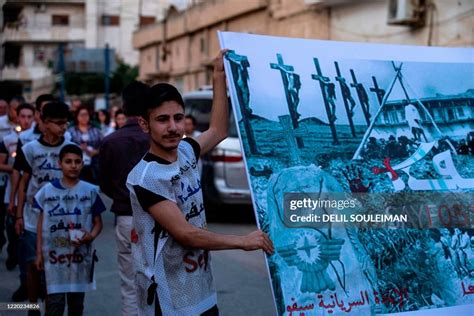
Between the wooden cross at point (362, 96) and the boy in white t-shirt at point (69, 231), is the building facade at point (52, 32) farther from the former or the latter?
the wooden cross at point (362, 96)

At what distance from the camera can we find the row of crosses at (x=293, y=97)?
3789 mm

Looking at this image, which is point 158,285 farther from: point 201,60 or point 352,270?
point 201,60

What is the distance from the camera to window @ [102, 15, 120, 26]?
55438 mm

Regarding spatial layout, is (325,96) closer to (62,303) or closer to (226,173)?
(62,303)

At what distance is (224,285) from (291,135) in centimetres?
445

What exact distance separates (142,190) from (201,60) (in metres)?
25.1

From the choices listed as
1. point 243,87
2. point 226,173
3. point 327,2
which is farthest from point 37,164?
point 327,2

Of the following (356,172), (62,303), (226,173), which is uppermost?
(356,172)

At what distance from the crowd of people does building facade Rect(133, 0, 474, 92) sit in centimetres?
663

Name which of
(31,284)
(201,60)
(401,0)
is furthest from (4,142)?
(201,60)

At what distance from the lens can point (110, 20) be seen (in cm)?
5575

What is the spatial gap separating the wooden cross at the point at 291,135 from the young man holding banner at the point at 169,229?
411 millimetres

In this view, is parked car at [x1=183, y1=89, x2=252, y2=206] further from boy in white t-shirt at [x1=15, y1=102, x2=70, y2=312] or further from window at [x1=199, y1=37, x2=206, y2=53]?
window at [x1=199, y1=37, x2=206, y2=53]

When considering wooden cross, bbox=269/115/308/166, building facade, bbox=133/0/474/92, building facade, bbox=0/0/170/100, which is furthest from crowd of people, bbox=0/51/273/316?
building facade, bbox=0/0/170/100
